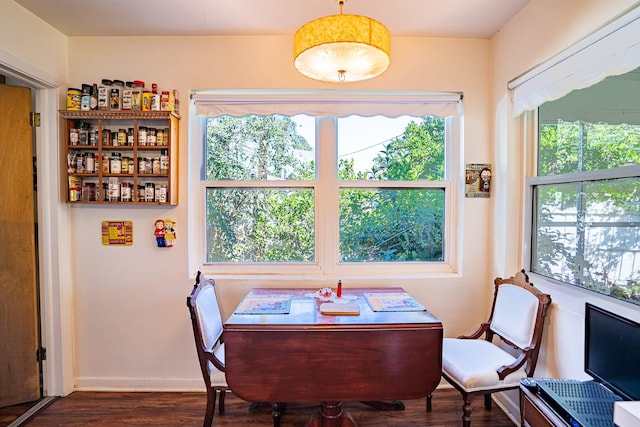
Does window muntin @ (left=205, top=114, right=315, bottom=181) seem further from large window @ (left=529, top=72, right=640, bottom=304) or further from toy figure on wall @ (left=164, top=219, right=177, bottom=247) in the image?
large window @ (left=529, top=72, right=640, bottom=304)

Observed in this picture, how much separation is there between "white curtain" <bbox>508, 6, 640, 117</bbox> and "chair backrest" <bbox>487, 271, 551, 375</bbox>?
1014 mm

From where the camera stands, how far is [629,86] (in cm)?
145

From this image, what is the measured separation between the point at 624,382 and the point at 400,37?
7.06 feet

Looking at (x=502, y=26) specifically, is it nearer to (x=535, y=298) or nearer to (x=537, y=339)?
(x=535, y=298)

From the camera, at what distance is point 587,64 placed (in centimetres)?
152

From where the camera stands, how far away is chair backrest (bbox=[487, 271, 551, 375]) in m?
1.78

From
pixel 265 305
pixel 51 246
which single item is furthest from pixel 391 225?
pixel 51 246

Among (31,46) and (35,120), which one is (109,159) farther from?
(31,46)

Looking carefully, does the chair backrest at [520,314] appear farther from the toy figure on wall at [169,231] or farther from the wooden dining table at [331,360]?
the toy figure on wall at [169,231]

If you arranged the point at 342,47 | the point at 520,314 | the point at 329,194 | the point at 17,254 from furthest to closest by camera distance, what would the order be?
the point at 329,194 → the point at 17,254 → the point at 520,314 → the point at 342,47

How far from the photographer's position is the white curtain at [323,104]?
2.30 m

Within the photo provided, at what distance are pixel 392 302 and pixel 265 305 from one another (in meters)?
0.73

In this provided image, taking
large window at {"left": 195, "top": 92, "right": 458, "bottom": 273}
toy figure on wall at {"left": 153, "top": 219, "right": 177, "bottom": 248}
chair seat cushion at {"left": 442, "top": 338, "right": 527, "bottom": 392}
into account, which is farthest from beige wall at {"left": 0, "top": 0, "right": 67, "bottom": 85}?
chair seat cushion at {"left": 442, "top": 338, "right": 527, "bottom": 392}

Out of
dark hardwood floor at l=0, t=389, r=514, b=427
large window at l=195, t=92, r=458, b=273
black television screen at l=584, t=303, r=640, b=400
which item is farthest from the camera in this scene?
large window at l=195, t=92, r=458, b=273
